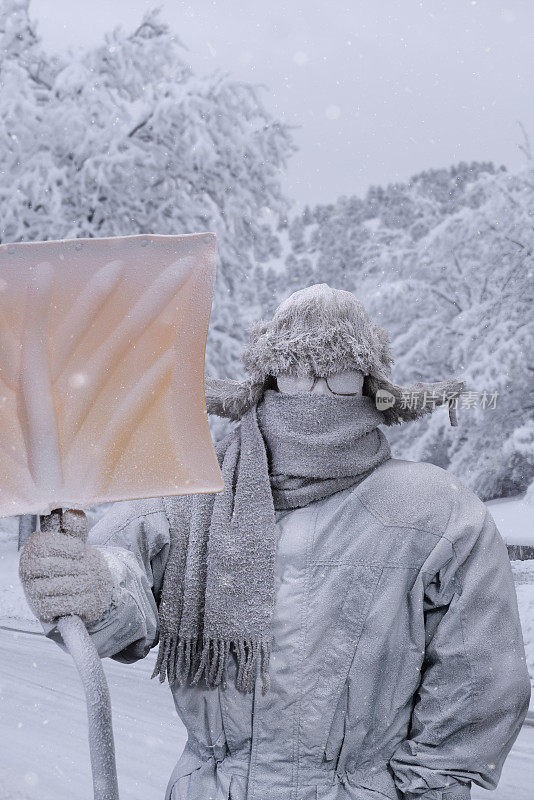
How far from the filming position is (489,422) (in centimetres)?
503

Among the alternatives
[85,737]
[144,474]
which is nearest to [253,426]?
[144,474]

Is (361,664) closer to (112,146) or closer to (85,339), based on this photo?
(85,339)

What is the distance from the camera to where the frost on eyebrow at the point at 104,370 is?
953 mm

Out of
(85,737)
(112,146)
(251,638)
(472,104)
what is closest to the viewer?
(251,638)

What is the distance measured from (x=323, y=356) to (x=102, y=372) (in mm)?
444

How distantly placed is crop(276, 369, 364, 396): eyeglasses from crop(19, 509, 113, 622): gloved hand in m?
0.51

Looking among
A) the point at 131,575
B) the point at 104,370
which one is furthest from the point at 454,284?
the point at 104,370

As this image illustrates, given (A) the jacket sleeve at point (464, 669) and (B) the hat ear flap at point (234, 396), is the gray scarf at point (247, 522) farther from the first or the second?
(A) the jacket sleeve at point (464, 669)

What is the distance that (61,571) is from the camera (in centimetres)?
93

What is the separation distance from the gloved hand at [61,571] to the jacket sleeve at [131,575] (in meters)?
0.05

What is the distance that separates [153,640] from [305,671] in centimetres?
22

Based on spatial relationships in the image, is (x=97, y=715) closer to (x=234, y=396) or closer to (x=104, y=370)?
(x=104, y=370)

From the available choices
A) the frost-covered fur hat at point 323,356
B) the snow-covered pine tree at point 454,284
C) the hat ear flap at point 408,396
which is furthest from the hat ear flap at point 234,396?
the snow-covered pine tree at point 454,284

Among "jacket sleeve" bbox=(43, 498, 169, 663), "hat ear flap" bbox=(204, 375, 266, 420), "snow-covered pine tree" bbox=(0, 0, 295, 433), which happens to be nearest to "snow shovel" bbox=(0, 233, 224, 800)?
"jacket sleeve" bbox=(43, 498, 169, 663)
